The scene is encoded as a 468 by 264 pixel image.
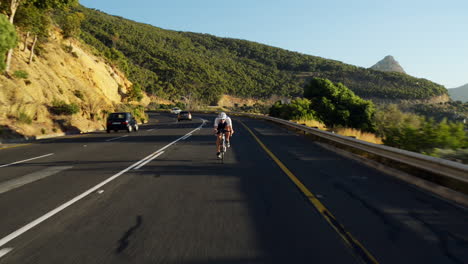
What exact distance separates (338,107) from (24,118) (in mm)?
30867

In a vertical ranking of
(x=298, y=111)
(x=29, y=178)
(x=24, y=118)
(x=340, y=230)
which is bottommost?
(x=29, y=178)

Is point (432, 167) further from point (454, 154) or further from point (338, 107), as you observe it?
point (338, 107)

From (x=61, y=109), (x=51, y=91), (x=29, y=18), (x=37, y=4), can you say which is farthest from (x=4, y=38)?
(x=29, y=18)

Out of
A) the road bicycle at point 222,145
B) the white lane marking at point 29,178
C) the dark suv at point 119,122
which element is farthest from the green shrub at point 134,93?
the white lane marking at point 29,178

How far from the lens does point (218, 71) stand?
428 ft

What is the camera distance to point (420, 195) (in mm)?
7152

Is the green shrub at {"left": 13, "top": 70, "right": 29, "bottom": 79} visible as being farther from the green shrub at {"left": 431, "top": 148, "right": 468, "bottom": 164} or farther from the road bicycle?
the green shrub at {"left": 431, "top": 148, "right": 468, "bottom": 164}

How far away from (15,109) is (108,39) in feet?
293

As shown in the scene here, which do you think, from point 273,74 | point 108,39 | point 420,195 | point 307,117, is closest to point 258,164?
point 420,195

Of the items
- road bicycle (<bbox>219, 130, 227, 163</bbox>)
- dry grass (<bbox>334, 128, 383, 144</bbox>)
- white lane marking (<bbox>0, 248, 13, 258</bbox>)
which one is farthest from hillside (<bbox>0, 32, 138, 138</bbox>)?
white lane marking (<bbox>0, 248, 13, 258</bbox>)

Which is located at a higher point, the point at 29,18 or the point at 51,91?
the point at 29,18

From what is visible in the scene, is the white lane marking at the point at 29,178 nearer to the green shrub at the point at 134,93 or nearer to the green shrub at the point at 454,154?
the green shrub at the point at 454,154

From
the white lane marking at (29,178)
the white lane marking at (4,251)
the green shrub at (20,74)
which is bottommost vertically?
the white lane marking at (29,178)

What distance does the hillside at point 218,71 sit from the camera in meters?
111
